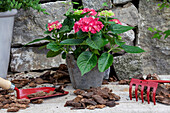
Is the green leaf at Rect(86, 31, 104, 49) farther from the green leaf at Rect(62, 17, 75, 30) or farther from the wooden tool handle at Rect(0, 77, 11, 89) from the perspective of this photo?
the wooden tool handle at Rect(0, 77, 11, 89)

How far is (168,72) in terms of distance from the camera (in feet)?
8.71

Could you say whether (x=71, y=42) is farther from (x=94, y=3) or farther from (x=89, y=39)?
(x=94, y=3)

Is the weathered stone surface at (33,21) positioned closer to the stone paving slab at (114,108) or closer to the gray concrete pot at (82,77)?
the gray concrete pot at (82,77)

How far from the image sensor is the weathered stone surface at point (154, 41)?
262cm

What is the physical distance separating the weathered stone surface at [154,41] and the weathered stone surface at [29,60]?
3.48 feet

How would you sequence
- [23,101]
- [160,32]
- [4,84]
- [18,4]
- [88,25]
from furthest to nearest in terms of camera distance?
[160,32] < [18,4] < [88,25] < [23,101] < [4,84]

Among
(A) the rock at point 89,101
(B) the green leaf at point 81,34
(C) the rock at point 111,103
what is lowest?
(C) the rock at point 111,103

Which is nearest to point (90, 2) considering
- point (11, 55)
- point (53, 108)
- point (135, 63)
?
point (135, 63)

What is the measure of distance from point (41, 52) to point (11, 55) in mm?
322

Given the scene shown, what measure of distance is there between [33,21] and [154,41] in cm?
136

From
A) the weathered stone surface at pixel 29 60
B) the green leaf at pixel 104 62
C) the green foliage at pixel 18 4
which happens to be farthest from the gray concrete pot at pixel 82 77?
the green foliage at pixel 18 4

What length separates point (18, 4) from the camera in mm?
2369

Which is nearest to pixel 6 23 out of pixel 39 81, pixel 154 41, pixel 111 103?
pixel 39 81

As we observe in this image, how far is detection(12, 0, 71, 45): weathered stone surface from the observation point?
2447 mm
